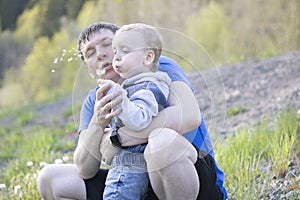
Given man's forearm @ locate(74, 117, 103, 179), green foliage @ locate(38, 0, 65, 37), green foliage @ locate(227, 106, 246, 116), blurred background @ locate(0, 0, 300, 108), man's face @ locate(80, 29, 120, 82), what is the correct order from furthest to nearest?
green foliage @ locate(38, 0, 65, 37)
blurred background @ locate(0, 0, 300, 108)
green foliage @ locate(227, 106, 246, 116)
man's face @ locate(80, 29, 120, 82)
man's forearm @ locate(74, 117, 103, 179)

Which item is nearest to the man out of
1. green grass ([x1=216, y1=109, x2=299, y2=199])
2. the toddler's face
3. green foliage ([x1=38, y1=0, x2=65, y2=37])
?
the toddler's face

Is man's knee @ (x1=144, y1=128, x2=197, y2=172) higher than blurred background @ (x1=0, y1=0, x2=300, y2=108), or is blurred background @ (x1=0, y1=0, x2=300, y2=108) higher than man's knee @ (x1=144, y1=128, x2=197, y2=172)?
man's knee @ (x1=144, y1=128, x2=197, y2=172)

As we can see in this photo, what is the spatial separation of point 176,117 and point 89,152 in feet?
1.54

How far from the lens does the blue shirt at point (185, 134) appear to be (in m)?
2.48

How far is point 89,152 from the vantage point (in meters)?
2.53

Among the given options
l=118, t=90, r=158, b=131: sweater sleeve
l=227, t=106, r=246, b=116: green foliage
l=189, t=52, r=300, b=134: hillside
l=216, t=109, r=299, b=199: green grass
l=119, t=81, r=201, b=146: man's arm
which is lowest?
l=227, t=106, r=246, b=116: green foliage

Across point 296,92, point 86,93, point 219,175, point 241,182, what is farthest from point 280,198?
point 296,92

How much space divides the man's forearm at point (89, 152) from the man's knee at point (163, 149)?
0.29 meters

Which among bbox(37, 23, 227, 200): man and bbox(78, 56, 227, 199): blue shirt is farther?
bbox(78, 56, 227, 199): blue shirt

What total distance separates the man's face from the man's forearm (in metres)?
0.25

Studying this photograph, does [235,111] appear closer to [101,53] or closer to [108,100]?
Result: [101,53]

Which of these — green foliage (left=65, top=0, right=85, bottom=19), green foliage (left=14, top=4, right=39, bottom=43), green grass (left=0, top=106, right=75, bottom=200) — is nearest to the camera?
green grass (left=0, top=106, right=75, bottom=200)

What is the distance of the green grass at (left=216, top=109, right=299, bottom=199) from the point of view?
3316mm

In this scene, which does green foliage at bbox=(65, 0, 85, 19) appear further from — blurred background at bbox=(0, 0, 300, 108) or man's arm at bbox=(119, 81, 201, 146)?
man's arm at bbox=(119, 81, 201, 146)
